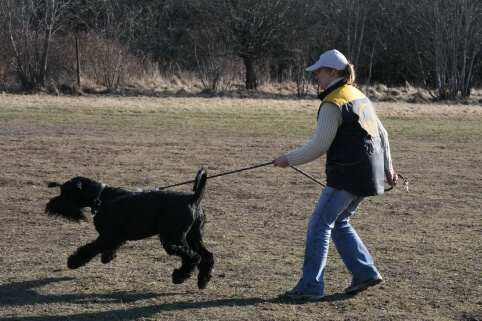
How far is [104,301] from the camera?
19.0 feet

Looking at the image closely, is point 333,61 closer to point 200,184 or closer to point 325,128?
point 325,128

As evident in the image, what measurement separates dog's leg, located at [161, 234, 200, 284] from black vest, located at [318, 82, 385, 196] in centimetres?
124

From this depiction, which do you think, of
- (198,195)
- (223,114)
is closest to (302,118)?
(223,114)

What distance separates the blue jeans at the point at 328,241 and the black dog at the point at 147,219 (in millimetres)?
836

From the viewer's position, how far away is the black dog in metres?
5.99

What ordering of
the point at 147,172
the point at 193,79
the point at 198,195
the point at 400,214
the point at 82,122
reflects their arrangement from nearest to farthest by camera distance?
the point at 198,195
the point at 400,214
the point at 147,172
the point at 82,122
the point at 193,79

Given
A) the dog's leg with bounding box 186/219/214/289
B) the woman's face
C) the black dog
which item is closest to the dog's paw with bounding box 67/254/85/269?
the black dog

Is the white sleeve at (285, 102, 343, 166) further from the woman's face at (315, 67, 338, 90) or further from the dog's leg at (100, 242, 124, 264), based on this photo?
the dog's leg at (100, 242, 124, 264)

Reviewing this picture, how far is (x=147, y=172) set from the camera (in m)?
11.9

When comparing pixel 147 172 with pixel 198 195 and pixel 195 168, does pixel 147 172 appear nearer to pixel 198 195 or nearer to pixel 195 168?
pixel 195 168

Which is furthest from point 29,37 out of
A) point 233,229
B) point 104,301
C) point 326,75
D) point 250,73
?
point 326,75

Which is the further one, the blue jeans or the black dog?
the black dog

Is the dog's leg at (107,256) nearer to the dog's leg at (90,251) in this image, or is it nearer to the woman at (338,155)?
the dog's leg at (90,251)

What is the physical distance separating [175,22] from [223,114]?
59.5ft
